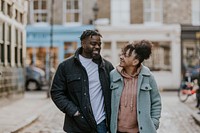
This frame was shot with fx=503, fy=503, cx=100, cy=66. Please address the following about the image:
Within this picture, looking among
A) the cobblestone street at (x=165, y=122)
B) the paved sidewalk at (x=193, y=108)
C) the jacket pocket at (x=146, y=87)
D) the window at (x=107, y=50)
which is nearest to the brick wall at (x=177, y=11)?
the window at (x=107, y=50)

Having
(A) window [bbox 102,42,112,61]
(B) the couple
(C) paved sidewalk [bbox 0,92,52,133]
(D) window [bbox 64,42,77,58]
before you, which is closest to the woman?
(B) the couple

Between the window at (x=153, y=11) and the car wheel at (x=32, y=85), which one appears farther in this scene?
the window at (x=153, y=11)

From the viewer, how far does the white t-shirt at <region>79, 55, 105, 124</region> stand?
4832 mm

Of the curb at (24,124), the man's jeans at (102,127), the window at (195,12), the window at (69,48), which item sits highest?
the window at (195,12)

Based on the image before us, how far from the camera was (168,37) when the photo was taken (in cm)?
3103

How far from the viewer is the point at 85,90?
15.8ft

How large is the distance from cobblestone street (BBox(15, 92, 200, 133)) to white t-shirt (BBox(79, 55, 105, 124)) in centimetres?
694

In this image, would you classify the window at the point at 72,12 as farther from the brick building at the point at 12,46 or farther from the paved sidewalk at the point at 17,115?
the paved sidewalk at the point at 17,115

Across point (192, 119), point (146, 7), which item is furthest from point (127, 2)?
point (192, 119)

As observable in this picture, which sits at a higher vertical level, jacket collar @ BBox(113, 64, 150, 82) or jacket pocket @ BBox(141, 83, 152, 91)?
jacket collar @ BBox(113, 64, 150, 82)

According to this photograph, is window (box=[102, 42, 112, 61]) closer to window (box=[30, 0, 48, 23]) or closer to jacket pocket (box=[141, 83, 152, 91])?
window (box=[30, 0, 48, 23])

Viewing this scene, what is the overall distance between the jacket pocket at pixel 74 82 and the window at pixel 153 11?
89.1 feet

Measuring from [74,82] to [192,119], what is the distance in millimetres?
9830

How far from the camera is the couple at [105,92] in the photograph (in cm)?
472
